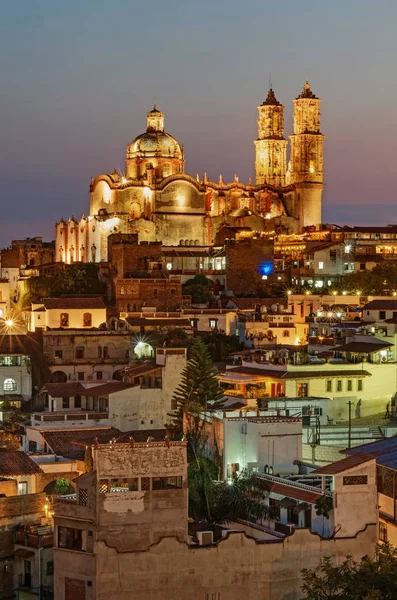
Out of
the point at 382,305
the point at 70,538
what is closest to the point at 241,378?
the point at 382,305

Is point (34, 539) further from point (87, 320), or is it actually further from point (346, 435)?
point (87, 320)

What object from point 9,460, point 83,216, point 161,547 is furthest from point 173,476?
point 83,216

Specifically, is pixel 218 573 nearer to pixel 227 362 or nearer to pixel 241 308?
pixel 227 362

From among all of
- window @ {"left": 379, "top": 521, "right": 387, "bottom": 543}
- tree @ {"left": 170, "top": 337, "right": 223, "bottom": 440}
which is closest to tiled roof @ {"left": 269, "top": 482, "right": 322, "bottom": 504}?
window @ {"left": 379, "top": 521, "right": 387, "bottom": 543}

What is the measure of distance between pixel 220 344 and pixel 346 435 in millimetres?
13929

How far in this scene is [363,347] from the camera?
35.2m

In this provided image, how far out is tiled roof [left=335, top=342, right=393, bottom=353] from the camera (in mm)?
34688

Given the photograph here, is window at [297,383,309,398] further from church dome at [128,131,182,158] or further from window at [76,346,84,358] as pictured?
church dome at [128,131,182,158]

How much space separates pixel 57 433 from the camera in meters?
30.9

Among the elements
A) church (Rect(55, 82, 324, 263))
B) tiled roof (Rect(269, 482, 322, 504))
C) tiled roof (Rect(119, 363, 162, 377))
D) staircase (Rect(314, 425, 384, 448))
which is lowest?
tiled roof (Rect(269, 482, 322, 504))

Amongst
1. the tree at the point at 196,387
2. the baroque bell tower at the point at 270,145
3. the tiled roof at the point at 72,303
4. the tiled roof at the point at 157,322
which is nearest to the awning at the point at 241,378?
the tree at the point at 196,387

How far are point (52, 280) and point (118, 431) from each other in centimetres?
2134

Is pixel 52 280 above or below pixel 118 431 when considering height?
above

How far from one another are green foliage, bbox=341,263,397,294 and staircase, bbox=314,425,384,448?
68.7 feet
